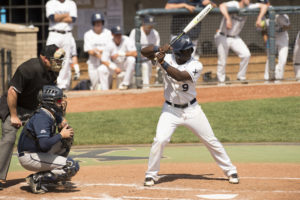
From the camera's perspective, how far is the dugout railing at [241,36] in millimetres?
14367

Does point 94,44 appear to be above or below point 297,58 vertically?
above

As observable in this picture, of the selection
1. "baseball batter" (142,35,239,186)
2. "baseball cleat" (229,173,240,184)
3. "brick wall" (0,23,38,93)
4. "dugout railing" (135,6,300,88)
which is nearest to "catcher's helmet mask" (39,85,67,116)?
"baseball batter" (142,35,239,186)

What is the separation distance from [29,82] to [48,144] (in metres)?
0.94

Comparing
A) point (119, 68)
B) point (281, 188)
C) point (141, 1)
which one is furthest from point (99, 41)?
point (281, 188)

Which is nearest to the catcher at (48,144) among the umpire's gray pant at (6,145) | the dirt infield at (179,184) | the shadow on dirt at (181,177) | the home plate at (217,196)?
the dirt infield at (179,184)

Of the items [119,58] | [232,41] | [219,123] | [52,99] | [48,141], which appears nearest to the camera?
[48,141]

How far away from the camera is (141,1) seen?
18.4 meters

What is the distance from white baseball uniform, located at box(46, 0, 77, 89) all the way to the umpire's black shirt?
6373 mm

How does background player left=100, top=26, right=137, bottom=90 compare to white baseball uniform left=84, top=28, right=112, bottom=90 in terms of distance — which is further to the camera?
white baseball uniform left=84, top=28, right=112, bottom=90

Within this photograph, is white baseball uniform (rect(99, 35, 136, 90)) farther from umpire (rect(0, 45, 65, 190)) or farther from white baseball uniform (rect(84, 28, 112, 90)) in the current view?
umpire (rect(0, 45, 65, 190))

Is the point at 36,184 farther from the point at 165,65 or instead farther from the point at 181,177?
the point at 165,65

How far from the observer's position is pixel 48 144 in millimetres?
7180

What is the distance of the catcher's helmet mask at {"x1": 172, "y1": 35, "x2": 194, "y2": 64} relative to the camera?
7664mm

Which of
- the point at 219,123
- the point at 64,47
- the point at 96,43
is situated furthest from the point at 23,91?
the point at 96,43
